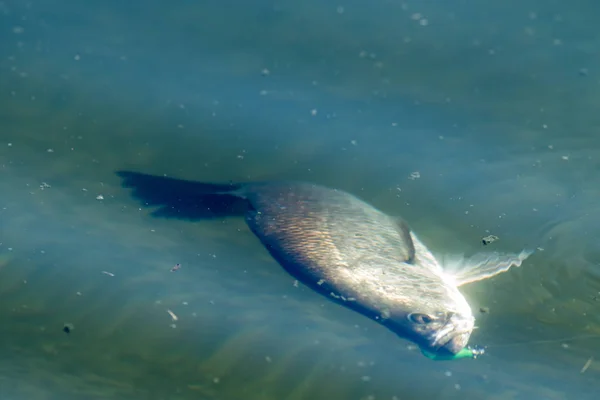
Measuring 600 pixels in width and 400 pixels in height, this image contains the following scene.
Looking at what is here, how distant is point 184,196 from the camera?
606cm

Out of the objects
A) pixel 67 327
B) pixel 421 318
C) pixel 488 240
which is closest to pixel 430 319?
pixel 421 318

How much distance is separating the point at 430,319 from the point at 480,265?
1312mm

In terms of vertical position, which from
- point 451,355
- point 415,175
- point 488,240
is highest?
point 415,175

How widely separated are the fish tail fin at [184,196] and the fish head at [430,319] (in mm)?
2159

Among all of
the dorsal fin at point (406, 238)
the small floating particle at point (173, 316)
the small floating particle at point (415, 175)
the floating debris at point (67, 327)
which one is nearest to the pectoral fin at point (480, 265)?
the dorsal fin at point (406, 238)

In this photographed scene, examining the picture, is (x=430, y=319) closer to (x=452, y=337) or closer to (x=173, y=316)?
(x=452, y=337)

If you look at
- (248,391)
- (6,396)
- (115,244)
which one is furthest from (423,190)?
(6,396)

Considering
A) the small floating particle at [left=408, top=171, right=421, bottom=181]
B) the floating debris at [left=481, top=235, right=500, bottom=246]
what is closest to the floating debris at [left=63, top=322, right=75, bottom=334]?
the small floating particle at [left=408, top=171, right=421, bottom=181]

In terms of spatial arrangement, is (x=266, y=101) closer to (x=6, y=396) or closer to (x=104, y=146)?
(x=104, y=146)

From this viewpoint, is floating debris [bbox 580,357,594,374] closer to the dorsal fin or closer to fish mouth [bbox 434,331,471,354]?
fish mouth [bbox 434,331,471,354]

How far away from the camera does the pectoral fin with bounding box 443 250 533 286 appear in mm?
5266

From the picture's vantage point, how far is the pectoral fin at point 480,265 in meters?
5.27

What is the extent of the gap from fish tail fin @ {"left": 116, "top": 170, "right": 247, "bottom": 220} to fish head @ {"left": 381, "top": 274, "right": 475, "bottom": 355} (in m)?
2.16

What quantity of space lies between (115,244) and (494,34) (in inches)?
185
